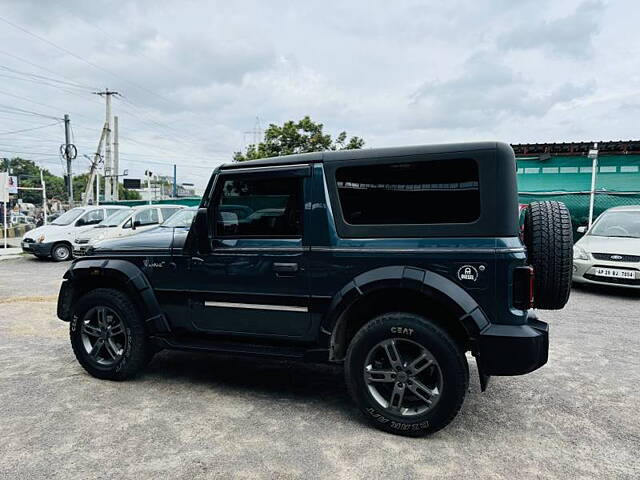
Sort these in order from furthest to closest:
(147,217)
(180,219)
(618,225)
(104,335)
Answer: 1. (147,217)
2. (180,219)
3. (618,225)
4. (104,335)

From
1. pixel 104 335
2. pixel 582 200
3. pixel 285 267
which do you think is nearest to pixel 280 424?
pixel 285 267

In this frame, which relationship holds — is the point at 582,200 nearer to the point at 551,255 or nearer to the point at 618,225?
the point at 618,225

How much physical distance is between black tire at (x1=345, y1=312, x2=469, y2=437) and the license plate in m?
5.96

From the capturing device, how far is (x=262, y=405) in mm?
3404

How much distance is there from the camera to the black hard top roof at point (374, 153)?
2811 millimetres

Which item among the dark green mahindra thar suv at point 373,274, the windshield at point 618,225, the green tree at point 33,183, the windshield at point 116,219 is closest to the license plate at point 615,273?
the windshield at point 618,225

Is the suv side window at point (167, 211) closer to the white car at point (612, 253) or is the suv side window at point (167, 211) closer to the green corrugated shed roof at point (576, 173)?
the white car at point (612, 253)

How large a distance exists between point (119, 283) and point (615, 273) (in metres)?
7.50

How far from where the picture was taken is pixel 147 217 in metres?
12.7

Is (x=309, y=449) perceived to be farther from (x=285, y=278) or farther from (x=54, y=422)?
(x=54, y=422)

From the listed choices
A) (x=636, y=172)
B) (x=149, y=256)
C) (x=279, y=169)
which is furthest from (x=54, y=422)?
(x=636, y=172)

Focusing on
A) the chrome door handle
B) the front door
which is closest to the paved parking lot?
the front door

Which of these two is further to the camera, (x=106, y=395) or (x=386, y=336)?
(x=106, y=395)

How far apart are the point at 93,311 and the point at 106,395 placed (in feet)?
2.42
